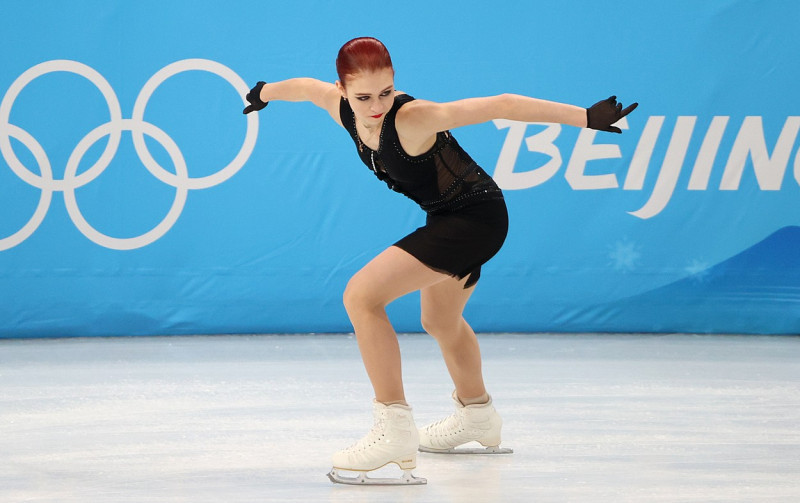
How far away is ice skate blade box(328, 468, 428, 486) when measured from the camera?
2992 millimetres

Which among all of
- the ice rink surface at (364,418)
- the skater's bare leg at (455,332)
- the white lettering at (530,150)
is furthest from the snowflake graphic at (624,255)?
the skater's bare leg at (455,332)

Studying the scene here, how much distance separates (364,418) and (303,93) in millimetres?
1286

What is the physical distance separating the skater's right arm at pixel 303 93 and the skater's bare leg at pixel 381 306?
546mm

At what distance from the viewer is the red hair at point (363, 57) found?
2.87 metres

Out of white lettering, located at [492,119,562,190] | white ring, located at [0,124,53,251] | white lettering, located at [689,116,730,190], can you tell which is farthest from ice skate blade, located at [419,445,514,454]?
white ring, located at [0,124,53,251]

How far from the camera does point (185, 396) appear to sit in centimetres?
436

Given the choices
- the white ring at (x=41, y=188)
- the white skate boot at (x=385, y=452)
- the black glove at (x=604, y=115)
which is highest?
the white ring at (x=41, y=188)

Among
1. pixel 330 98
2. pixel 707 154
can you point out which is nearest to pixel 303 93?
pixel 330 98

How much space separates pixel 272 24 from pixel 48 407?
8.93ft

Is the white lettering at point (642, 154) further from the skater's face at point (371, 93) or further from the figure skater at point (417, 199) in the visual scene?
the skater's face at point (371, 93)

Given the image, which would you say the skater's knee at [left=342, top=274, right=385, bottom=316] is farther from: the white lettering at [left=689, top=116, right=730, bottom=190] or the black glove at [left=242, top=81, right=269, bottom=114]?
the white lettering at [left=689, top=116, right=730, bottom=190]

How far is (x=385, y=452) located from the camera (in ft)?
9.81

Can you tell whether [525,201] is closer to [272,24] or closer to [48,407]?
[272,24]

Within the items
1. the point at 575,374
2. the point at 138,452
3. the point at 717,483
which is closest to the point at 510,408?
the point at 575,374
